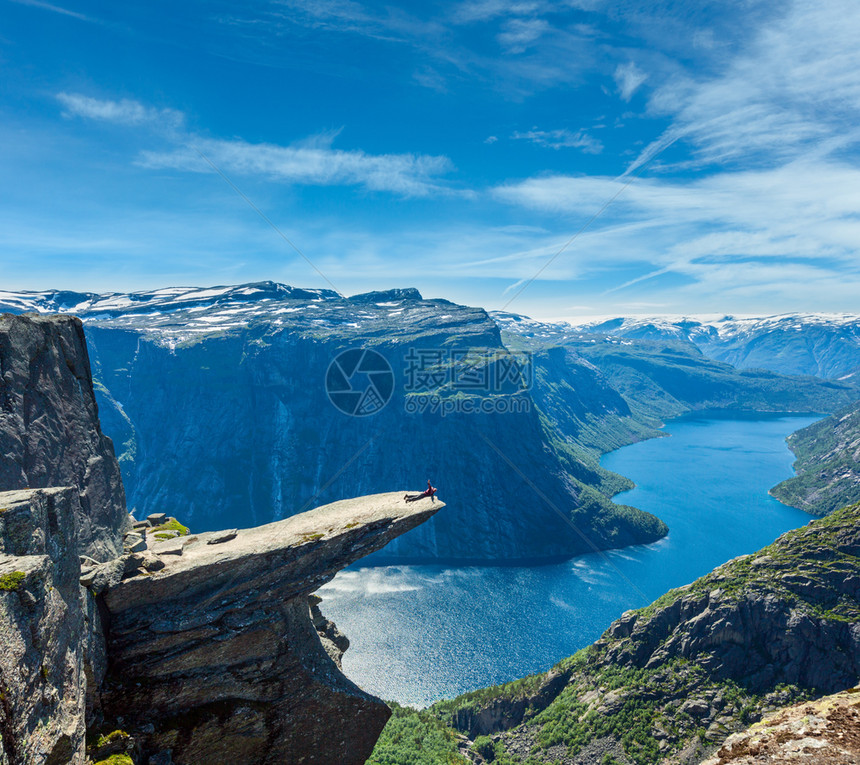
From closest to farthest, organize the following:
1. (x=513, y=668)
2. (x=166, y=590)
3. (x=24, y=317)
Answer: (x=166, y=590), (x=24, y=317), (x=513, y=668)

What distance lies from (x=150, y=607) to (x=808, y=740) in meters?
24.1

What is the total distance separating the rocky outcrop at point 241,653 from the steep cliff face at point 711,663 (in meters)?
55.2

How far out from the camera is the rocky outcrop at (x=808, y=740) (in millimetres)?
11219

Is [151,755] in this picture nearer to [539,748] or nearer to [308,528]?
[308,528]

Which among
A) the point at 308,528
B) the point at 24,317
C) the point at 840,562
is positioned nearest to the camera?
the point at 24,317

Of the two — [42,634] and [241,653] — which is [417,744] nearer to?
[241,653]

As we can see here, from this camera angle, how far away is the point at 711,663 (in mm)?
65625

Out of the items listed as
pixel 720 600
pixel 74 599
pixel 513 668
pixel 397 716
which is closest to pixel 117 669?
pixel 74 599

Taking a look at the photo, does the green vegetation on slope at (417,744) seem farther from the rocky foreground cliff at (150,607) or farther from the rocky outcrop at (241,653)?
the rocky foreground cliff at (150,607)

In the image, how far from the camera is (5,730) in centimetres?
1114

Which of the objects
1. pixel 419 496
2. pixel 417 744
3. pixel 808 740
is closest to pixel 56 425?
pixel 419 496

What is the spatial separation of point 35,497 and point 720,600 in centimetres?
8765

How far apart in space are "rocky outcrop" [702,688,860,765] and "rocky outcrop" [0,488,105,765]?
17.7 meters

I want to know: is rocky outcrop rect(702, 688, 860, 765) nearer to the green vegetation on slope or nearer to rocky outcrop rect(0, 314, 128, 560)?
rocky outcrop rect(0, 314, 128, 560)
